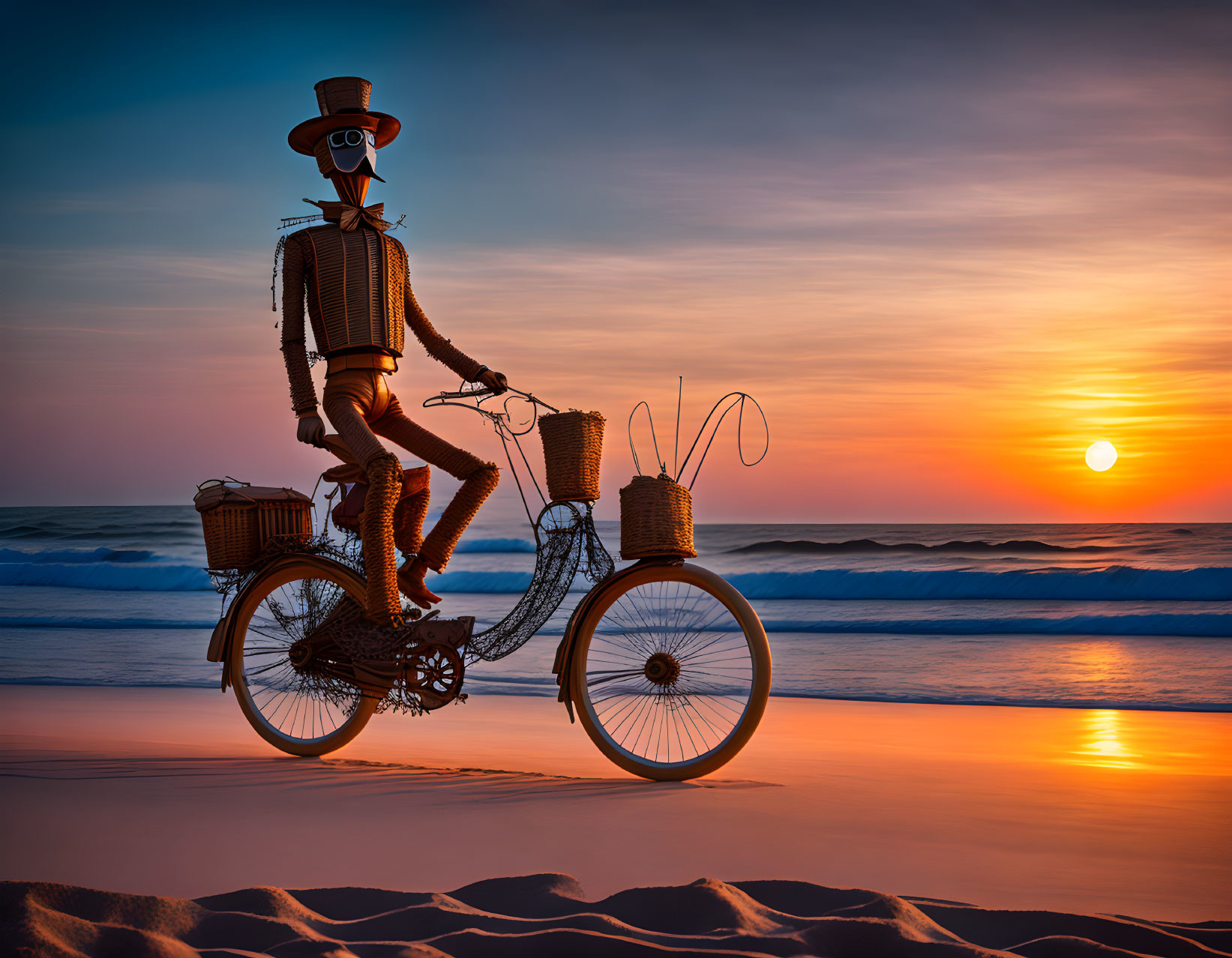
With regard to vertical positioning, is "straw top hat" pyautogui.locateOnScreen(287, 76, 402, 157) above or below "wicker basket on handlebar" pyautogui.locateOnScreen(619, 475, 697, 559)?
above

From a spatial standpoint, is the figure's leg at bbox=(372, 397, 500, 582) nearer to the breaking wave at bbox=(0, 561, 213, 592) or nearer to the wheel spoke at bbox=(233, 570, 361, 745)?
the wheel spoke at bbox=(233, 570, 361, 745)

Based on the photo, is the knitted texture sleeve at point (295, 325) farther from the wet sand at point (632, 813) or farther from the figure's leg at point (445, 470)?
the wet sand at point (632, 813)

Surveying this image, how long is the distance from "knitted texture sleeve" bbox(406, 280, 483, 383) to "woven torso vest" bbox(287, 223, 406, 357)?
23 centimetres

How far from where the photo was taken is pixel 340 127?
4.81 metres

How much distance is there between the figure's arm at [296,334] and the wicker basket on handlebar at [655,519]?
1455 millimetres

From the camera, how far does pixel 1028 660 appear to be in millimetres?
8797

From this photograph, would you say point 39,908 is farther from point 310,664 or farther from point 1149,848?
point 1149,848

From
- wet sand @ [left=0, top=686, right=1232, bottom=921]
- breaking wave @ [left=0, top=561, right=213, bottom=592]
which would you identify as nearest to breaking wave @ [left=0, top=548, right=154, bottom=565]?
breaking wave @ [left=0, top=561, right=213, bottom=592]

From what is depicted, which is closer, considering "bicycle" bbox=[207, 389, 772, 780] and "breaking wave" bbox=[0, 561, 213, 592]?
"bicycle" bbox=[207, 389, 772, 780]

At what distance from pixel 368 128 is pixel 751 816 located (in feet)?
11.4

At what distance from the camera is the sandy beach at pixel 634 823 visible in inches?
114

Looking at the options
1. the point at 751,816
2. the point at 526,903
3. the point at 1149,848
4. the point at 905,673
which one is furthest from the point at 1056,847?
the point at 905,673

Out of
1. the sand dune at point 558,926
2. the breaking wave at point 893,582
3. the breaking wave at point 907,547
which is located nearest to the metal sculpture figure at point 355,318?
the sand dune at point 558,926

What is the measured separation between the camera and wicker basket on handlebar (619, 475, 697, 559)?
4.35 meters
